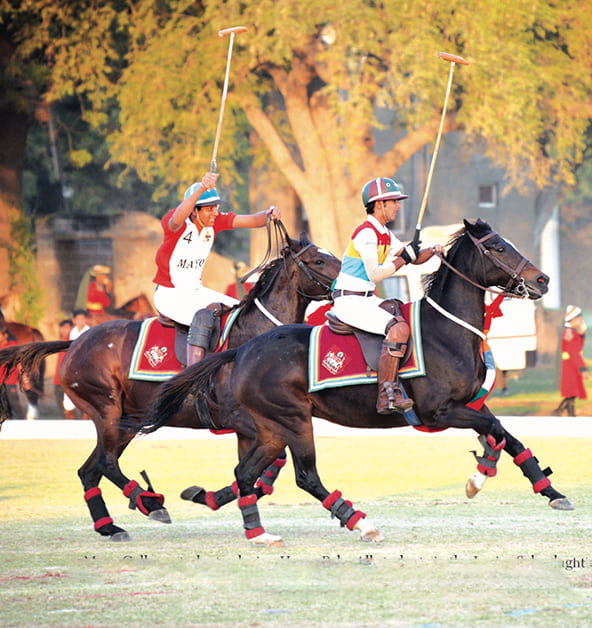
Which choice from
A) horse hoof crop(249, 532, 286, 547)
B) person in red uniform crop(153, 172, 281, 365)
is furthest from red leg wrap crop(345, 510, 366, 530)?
person in red uniform crop(153, 172, 281, 365)

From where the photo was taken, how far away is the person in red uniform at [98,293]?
2605cm

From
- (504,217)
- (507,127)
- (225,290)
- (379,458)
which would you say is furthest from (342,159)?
(504,217)

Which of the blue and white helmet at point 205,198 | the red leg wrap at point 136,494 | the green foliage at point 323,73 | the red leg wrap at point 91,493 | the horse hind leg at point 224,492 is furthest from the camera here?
the green foliage at point 323,73

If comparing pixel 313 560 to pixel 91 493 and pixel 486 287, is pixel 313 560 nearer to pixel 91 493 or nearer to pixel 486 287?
pixel 91 493

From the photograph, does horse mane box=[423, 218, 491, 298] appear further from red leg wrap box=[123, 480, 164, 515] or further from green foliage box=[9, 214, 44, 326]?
green foliage box=[9, 214, 44, 326]

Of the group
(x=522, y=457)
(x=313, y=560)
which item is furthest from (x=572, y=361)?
(x=313, y=560)

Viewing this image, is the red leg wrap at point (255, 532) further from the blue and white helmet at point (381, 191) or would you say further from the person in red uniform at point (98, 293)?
the person in red uniform at point (98, 293)

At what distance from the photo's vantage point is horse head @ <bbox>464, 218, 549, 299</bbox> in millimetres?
9758

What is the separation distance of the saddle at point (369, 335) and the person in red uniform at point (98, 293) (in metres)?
16.6

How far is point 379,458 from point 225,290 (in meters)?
12.3

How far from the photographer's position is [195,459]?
16875 mm

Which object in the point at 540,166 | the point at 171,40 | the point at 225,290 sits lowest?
the point at 225,290

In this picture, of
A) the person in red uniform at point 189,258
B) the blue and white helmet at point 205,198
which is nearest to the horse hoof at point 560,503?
the person in red uniform at point 189,258

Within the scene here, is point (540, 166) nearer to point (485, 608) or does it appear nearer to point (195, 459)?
point (195, 459)
